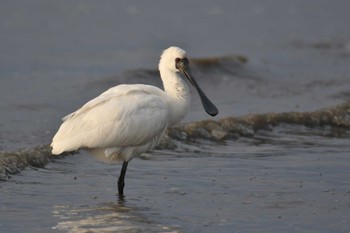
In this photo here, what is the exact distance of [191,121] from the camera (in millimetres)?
15852

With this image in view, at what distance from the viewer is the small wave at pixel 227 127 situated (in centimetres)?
1246

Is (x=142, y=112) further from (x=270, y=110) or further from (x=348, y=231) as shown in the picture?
(x=270, y=110)

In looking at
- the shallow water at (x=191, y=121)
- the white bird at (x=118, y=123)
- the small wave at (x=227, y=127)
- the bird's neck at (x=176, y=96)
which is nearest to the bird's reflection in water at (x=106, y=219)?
the shallow water at (x=191, y=121)

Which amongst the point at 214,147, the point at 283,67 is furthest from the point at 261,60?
the point at 214,147

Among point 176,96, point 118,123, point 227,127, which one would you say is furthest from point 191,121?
point 118,123

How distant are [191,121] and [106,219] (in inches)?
248

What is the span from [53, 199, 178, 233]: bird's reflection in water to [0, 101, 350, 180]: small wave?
212cm

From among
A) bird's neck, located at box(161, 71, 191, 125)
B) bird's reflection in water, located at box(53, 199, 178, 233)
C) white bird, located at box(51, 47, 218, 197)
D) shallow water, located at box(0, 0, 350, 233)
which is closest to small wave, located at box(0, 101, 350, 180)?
shallow water, located at box(0, 0, 350, 233)

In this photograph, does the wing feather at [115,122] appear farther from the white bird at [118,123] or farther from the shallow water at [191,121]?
the shallow water at [191,121]

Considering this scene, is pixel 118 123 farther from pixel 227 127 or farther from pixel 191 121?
pixel 191 121

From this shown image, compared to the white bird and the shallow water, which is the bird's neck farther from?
the shallow water

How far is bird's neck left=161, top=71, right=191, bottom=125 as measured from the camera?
434 inches

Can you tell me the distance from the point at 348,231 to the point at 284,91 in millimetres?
10777

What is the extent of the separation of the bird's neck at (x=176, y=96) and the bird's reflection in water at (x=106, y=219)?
122 cm
